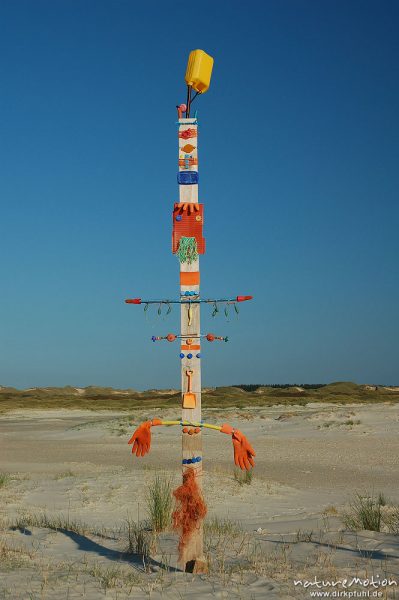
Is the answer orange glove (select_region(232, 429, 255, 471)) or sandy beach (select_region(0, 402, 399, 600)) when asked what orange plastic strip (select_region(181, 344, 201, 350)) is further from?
sandy beach (select_region(0, 402, 399, 600))

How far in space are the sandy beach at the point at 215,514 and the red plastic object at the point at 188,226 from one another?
3.67 metres

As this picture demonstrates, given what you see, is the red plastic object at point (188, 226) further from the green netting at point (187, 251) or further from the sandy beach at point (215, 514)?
the sandy beach at point (215, 514)

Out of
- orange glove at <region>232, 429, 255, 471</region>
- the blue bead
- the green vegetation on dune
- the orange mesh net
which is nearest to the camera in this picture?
the orange mesh net

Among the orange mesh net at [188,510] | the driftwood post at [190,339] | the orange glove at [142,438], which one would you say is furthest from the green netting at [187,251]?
the orange mesh net at [188,510]

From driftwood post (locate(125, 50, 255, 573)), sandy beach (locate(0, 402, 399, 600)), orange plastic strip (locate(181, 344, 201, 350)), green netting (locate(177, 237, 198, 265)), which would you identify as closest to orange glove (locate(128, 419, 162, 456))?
driftwood post (locate(125, 50, 255, 573))

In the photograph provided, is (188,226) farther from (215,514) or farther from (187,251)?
(215,514)

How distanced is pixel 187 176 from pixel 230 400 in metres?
52.1

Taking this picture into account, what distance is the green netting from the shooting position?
25.5 feet

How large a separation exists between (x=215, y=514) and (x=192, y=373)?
6131 mm

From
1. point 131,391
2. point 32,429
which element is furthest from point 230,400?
point 131,391

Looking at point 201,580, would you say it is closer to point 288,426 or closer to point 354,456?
point 354,456

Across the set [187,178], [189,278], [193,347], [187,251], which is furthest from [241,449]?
[187,178]

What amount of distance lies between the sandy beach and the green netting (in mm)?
3482

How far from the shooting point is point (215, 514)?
12.8 metres
